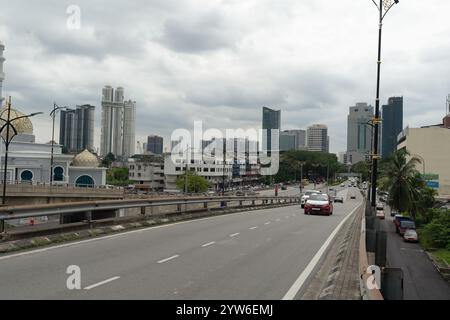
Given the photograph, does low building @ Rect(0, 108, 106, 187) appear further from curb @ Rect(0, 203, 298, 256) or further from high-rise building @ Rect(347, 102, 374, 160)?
curb @ Rect(0, 203, 298, 256)

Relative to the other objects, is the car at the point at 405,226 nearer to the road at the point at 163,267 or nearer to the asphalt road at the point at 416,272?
the asphalt road at the point at 416,272

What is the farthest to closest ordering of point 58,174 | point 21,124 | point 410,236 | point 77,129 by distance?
1. point 77,129
2. point 58,174
3. point 21,124
4. point 410,236

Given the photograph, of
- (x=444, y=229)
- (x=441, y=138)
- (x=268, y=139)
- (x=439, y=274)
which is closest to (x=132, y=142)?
(x=268, y=139)

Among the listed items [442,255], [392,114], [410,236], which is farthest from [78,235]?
[392,114]

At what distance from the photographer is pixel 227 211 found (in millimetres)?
31953

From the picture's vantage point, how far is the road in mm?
8742

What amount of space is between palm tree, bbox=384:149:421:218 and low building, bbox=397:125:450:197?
42.0 meters

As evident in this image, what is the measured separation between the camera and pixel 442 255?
4269 centimetres

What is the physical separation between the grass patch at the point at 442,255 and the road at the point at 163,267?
26774 millimetres

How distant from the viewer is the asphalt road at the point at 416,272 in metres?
27.7

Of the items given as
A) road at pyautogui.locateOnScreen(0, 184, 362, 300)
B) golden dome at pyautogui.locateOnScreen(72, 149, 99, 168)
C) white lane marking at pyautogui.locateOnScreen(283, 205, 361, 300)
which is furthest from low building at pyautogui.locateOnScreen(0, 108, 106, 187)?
white lane marking at pyautogui.locateOnScreen(283, 205, 361, 300)

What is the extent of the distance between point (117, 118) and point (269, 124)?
49.4 m

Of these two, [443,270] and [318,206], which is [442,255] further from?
[318,206]
